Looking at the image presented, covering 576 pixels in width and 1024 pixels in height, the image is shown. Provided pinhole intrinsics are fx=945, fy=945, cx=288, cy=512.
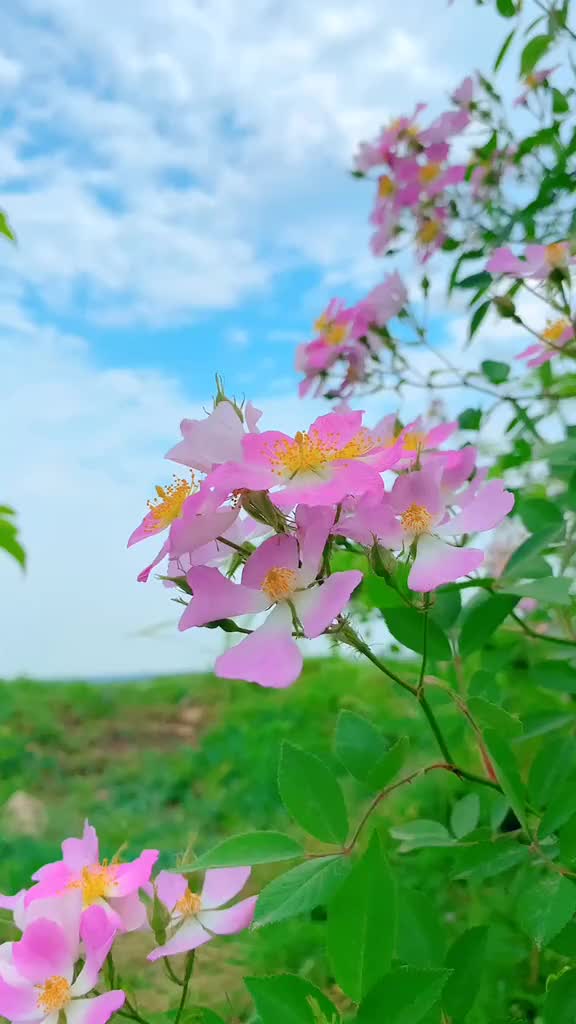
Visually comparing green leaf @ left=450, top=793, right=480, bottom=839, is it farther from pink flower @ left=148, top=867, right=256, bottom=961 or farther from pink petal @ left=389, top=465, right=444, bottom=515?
pink petal @ left=389, top=465, right=444, bottom=515

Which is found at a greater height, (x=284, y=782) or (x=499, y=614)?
(x=499, y=614)

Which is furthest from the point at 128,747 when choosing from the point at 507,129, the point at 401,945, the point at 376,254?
the point at 401,945

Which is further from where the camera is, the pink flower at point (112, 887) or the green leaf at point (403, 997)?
the pink flower at point (112, 887)

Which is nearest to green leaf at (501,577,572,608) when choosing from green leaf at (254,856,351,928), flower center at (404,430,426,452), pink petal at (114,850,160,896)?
flower center at (404,430,426,452)

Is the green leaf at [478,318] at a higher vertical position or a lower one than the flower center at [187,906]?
higher

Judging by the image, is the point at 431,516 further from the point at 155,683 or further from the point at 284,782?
the point at 155,683

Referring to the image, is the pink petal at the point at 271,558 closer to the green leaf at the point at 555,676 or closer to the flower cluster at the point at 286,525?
the flower cluster at the point at 286,525

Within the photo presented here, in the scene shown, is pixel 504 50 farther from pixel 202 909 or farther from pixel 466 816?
pixel 202 909

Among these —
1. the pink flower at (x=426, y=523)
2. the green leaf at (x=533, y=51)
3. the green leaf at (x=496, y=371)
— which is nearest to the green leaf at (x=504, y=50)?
the green leaf at (x=533, y=51)
